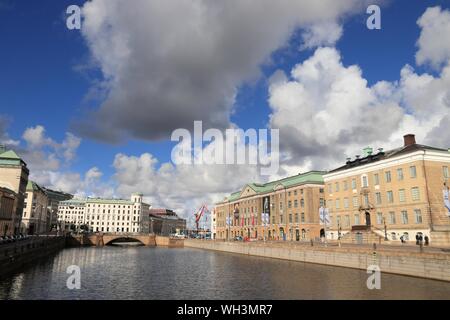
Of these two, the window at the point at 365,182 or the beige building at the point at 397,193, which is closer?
the beige building at the point at 397,193

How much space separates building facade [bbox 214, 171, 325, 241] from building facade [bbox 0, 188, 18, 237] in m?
69.7

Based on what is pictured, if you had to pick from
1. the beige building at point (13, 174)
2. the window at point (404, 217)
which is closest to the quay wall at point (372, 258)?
the window at point (404, 217)

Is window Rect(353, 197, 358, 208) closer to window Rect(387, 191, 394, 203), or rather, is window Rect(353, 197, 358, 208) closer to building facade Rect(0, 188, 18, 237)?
window Rect(387, 191, 394, 203)

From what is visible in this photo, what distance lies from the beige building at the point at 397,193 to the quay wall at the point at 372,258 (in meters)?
16.2

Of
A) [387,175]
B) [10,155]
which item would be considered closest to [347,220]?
[387,175]

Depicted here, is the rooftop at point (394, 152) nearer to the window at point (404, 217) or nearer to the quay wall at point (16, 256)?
the window at point (404, 217)

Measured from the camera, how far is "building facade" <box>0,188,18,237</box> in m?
99.0

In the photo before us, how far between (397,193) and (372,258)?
28.2 m

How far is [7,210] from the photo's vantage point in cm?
10538

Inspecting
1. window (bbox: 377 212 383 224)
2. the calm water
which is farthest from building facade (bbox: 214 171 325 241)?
the calm water

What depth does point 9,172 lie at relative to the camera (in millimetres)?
119938

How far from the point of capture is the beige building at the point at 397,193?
221ft

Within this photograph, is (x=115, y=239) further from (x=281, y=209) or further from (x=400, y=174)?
(x=400, y=174)
